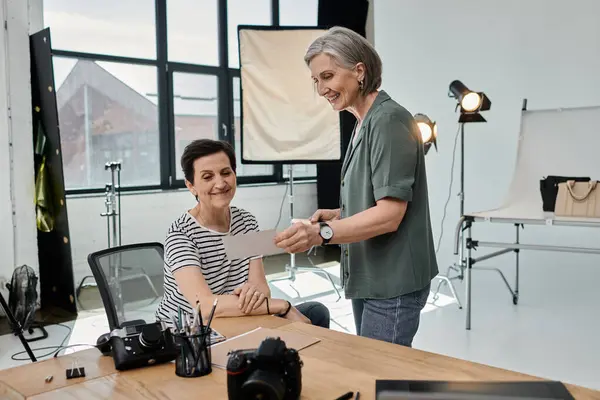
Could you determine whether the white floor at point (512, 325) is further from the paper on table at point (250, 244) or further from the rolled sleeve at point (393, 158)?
the paper on table at point (250, 244)

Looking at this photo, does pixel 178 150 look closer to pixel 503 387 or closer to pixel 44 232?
pixel 44 232

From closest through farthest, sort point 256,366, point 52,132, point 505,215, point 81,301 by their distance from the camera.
A: point 256,366, point 505,215, point 52,132, point 81,301

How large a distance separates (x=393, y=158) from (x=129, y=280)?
1.04 metres

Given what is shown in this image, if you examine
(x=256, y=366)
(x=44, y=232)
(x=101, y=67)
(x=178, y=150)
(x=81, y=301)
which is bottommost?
(x=81, y=301)

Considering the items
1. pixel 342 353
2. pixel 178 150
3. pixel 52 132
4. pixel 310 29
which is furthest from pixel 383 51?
pixel 342 353

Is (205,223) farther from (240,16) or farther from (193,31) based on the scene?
(240,16)

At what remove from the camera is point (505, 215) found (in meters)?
3.53

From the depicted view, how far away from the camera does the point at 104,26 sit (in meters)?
5.16

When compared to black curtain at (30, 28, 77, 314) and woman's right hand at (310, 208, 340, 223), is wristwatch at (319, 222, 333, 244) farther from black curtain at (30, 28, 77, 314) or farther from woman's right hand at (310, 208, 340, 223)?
black curtain at (30, 28, 77, 314)

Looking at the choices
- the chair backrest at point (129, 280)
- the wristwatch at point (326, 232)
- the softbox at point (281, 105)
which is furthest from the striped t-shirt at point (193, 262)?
the softbox at point (281, 105)

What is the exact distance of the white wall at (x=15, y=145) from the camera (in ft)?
12.6

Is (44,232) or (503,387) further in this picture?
(44,232)

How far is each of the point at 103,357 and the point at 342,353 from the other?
0.53 metres

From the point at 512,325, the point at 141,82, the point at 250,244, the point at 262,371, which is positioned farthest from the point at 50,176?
the point at 262,371
